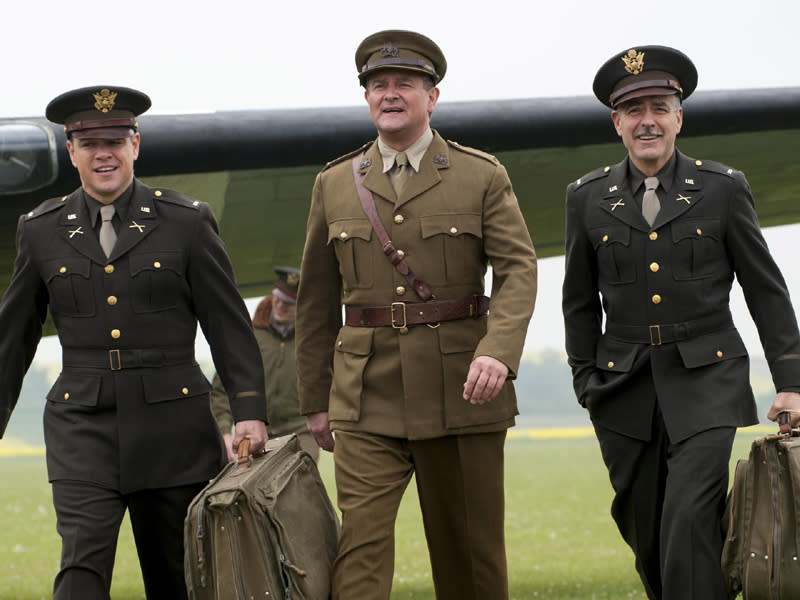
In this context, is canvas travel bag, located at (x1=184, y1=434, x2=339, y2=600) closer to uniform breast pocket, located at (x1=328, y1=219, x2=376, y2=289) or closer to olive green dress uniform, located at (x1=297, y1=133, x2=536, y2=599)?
olive green dress uniform, located at (x1=297, y1=133, x2=536, y2=599)

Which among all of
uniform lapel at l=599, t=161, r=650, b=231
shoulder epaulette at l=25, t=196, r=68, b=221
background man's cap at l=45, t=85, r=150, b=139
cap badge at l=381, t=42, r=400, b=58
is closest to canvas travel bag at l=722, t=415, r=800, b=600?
uniform lapel at l=599, t=161, r=650, b=231

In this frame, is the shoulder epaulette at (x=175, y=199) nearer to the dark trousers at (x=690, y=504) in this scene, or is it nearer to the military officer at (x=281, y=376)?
the dark trousers at (x=690, y=504)

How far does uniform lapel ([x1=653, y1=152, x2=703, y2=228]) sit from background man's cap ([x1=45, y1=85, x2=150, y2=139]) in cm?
203

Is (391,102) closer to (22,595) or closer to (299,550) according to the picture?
(299,550)

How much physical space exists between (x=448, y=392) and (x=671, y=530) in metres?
0.93

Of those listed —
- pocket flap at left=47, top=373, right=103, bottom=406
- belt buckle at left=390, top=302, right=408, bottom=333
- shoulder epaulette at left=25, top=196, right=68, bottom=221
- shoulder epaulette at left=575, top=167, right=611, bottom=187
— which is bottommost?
pocket flap at left=47, top=373, right=103, bottom=406

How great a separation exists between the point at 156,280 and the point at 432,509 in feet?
4.38

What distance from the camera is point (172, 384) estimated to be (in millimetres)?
4773

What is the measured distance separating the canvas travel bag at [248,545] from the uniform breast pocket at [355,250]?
0.79 m

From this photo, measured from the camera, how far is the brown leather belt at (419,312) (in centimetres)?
473

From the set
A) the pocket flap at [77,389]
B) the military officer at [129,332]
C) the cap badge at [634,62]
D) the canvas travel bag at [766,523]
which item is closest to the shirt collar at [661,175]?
the cap badge at [634,62]

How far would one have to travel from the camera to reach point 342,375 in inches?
189

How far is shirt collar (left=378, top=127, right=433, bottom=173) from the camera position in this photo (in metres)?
4.84

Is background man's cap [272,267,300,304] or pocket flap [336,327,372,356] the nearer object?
pocket flap [336,327,372,356]
